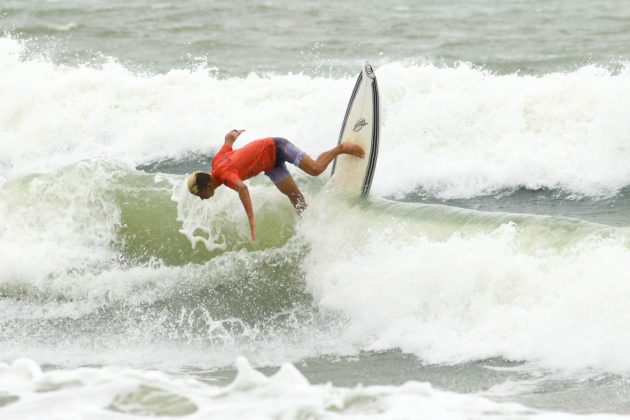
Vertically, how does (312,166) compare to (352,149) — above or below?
below

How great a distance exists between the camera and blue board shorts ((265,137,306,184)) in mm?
8719

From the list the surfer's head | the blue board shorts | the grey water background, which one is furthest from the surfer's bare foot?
the grey water background

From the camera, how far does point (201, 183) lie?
8.17 m

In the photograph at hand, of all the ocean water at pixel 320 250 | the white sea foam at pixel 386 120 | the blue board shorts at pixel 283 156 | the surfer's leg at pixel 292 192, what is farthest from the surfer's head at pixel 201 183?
the white sea foam at pixel 386 120

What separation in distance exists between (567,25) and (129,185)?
1234 cm

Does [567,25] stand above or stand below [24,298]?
above

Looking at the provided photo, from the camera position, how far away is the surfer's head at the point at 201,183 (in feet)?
26.7

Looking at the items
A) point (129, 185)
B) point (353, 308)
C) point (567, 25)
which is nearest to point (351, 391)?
point (353, 308)

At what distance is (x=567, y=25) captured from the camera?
20.0 meters

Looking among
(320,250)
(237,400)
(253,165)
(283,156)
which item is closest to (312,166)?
(283,156)

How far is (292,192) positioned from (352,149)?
67 cm

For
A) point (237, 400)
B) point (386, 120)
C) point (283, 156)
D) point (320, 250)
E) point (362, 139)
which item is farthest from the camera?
point (386, 120)

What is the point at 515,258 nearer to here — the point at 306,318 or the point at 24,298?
the point at 306,318

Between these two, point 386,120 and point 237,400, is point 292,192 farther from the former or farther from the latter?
point 386,120
